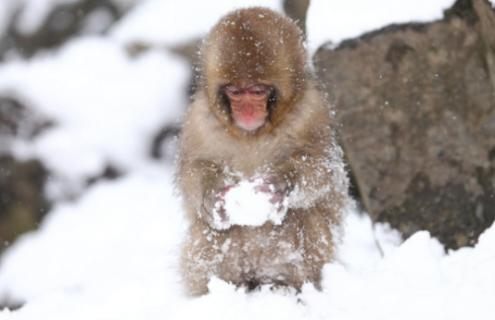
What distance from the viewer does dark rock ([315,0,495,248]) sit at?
12.1 feet

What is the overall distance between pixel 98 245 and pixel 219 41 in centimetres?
176

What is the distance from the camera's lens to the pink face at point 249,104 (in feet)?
8.95

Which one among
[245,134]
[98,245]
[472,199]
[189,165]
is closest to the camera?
[245,134]

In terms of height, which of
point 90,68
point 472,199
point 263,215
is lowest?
point 263,215

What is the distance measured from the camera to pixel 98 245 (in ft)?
13.6

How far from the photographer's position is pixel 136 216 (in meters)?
4.26

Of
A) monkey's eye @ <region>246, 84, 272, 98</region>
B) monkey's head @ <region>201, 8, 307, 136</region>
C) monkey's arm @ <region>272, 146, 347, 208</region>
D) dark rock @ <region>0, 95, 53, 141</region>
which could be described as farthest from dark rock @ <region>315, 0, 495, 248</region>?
dark rock @ <region>0, 95, 53, 141</region>

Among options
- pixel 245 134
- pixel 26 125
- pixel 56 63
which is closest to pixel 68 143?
pixel 26 125

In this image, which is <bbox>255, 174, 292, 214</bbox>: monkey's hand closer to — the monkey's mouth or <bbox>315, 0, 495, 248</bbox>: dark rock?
the monkey's mouth

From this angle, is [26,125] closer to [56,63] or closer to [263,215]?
[56,63]

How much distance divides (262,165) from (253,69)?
1.62 ft

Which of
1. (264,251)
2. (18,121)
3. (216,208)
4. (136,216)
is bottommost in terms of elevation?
(264,251)

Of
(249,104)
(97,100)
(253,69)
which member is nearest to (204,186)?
(249,104)

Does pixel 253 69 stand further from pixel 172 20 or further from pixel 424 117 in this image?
pixel 172 20
